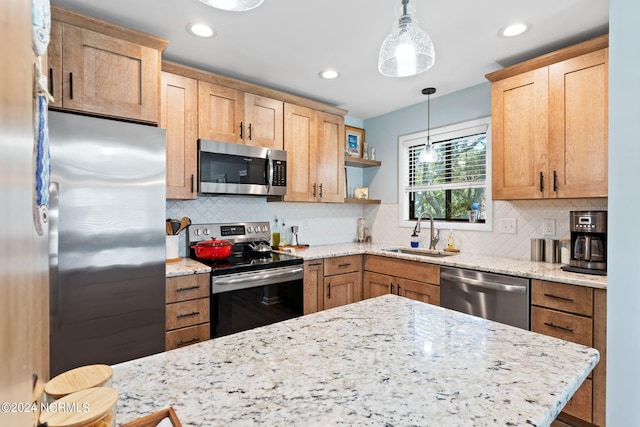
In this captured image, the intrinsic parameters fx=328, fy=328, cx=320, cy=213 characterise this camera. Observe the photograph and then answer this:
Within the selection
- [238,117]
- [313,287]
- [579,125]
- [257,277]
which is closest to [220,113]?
[238,117]

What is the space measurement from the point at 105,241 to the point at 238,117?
147 centimetres

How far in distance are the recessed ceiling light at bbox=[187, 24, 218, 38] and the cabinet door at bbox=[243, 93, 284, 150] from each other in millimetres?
674

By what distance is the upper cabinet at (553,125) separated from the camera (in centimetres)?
207

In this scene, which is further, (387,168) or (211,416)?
(387,168)

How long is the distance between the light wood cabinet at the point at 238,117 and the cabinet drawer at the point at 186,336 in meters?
1.42

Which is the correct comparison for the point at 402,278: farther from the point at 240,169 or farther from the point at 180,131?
the point at 180,131

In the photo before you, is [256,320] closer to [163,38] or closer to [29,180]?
[163,38]

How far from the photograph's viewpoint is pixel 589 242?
2.12 metres

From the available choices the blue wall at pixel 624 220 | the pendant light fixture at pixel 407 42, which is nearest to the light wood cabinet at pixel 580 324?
the blue wall at pixel 624 220

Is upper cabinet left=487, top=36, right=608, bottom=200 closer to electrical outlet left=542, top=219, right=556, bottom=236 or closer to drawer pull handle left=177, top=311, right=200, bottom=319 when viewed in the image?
electrical outlet left=542, top=219, right=556, bottom=236

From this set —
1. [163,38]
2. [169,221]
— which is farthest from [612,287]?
[163,38]

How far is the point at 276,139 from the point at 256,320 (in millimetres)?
1585

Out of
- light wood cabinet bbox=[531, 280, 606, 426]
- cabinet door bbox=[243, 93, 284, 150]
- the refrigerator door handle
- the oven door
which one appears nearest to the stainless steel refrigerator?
the refrigerator door handle

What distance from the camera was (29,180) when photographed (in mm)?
380
